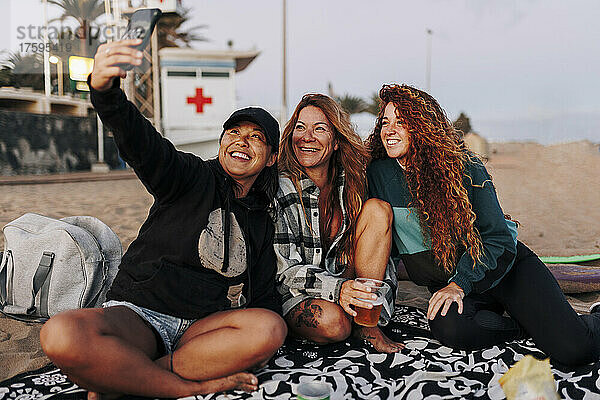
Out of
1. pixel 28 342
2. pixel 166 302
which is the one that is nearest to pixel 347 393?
pixel 166 302

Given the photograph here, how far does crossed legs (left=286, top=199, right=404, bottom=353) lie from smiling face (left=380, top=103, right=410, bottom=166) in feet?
0.91

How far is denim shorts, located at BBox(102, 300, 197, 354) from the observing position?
198 cm

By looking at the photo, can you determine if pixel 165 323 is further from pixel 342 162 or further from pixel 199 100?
pixel 199 100

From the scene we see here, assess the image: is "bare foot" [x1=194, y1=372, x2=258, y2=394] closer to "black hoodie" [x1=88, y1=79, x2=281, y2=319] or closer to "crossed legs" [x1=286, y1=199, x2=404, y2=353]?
"black hoodie" [x1=88, y1=79, x2=281, y2=319]

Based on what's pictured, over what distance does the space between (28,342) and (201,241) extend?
1195 mm

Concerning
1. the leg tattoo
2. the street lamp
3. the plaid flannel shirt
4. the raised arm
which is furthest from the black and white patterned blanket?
the street lamp

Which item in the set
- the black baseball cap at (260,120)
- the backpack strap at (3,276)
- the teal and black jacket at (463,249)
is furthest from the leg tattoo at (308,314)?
the backpack strap at (3,276)

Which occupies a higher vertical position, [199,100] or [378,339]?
[199,100]

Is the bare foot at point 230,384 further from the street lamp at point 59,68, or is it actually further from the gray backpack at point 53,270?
the street lamp at point 59,68

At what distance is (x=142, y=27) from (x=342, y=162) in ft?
4.24

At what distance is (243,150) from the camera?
2.16 meters

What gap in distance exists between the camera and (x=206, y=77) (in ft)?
57.3

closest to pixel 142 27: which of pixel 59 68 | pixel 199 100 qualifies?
pixel 199 100

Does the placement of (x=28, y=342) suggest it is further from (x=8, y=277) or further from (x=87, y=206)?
(x=87, y=206)
